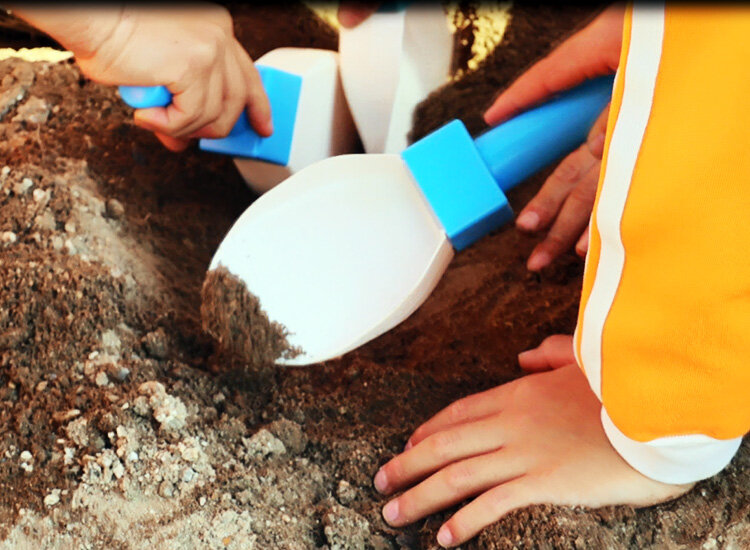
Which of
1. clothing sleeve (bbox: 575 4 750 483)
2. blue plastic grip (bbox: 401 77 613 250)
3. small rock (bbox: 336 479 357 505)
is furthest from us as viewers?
blue plastic grip (bbox: 401 77 613 250)

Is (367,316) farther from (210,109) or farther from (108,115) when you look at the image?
(108,115)

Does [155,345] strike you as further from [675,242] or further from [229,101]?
[675,242]

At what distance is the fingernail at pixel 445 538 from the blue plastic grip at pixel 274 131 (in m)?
0.52

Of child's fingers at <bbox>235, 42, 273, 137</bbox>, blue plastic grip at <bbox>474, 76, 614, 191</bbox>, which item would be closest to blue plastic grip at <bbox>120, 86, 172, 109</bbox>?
child's fingers at <bbox>235, 42, 273, 137</bbox>

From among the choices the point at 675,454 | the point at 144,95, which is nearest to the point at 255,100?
the point at 144,95

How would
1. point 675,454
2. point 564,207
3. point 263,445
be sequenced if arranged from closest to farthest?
1. point 675,454
2. point 263,445
3. point 564,207

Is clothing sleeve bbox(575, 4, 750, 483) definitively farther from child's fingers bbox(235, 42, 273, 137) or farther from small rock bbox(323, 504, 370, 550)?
child's fingers bbox(235, 42, 273, 137)

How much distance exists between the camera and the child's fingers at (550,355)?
852 millimetres

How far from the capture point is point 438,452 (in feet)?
2.58

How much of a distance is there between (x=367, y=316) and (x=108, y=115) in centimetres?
48

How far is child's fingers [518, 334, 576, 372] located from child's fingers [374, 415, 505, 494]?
0.11 metres

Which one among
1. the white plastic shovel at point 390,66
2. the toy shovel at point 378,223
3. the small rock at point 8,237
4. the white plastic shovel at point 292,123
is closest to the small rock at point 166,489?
the toy shovel at point 378,223

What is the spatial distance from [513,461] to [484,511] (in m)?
0.06

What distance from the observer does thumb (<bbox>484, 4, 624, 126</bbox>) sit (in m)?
0.87
